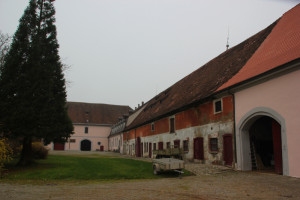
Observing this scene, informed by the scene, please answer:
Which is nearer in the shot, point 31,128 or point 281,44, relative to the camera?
point 281,44

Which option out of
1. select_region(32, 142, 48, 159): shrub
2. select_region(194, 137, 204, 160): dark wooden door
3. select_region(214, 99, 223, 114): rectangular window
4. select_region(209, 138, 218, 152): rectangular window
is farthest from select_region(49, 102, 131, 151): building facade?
select_region(214, 99, 223, 114): rectangular window

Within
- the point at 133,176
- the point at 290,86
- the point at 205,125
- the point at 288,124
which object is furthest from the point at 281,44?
the point at 133,176

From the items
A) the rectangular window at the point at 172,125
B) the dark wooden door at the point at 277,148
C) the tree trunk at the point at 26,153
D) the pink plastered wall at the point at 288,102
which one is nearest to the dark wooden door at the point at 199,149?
the rectangular window at the point at 172,125

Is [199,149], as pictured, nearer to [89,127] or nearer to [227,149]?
[227,149]

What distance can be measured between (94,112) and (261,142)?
52706mm

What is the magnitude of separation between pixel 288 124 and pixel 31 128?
47.3ft

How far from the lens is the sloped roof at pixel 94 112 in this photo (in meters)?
62.6

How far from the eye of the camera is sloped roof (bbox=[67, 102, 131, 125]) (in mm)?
62566

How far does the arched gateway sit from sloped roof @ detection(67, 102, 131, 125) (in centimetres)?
4992

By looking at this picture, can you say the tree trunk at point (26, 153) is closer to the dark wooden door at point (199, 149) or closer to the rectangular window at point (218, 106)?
the dark wooden door at point (199, 149)

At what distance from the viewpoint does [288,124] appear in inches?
480

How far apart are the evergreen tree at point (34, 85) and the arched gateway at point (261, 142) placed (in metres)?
11.4

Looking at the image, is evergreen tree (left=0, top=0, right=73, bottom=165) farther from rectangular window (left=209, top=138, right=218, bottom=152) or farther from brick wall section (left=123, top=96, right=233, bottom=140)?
rectangular window (left=209, top=138, right=218, bottom=152)

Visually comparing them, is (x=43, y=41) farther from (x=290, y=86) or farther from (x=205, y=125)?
(x=290, y=86)
